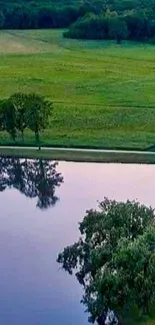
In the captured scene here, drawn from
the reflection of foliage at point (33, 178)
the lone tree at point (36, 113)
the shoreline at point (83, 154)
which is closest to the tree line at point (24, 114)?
the lone tree at point (36, 113)

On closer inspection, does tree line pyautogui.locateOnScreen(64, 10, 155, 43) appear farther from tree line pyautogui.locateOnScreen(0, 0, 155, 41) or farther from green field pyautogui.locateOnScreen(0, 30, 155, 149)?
green field pyautogui.locateOnScreen(0, 30, 155, 149)

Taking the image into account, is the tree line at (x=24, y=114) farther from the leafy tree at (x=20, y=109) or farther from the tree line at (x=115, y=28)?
the tree line at (x=115, y=28)

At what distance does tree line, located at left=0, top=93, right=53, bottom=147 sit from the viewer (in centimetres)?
5122

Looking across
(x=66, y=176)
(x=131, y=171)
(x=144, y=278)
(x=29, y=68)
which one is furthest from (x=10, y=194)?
(x=29, y=68)

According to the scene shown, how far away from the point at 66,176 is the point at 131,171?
3532 mm

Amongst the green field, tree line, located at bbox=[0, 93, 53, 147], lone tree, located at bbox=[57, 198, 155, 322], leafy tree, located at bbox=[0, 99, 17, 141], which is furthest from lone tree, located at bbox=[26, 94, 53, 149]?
lone tree, located at bbox=[57, 198, 155, 322]

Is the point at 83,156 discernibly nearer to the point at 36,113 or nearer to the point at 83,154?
the point at 83,154

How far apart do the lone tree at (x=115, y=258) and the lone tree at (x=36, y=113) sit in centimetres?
1782

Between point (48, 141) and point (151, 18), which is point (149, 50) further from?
point (48, 141)

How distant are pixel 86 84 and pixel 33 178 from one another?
69.2 ft

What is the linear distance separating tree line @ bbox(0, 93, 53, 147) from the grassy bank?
1430mm

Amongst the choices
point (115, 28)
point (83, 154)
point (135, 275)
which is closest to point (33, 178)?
point (83, 154)

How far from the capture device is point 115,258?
29406 mm

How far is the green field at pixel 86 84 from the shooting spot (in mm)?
54500
